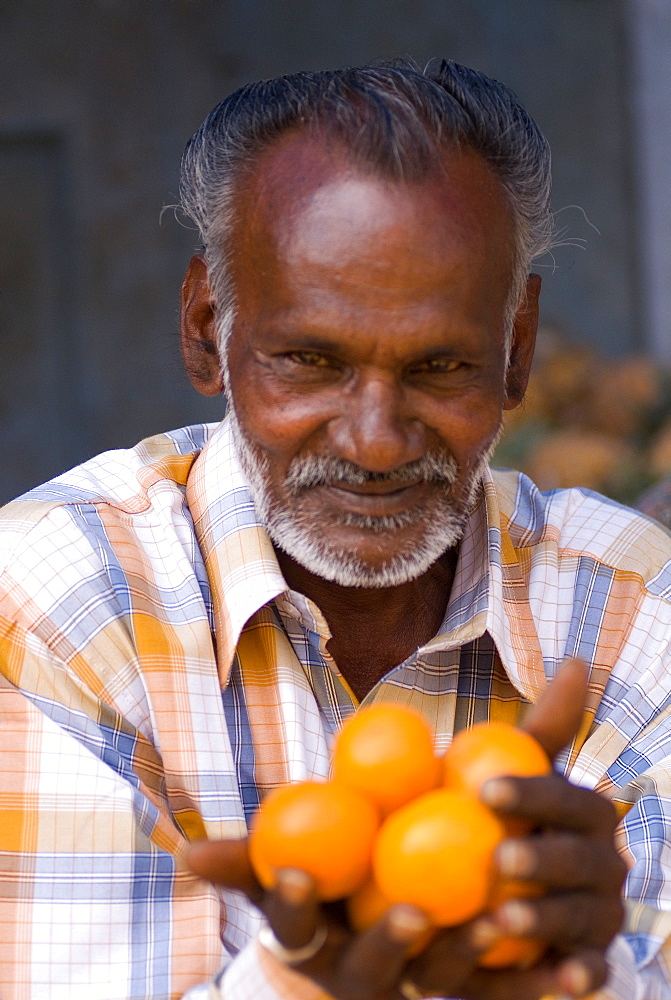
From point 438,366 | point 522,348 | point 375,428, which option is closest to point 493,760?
point 375,428

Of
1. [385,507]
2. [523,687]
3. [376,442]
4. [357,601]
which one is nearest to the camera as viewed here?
[376,442]

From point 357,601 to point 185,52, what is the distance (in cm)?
479

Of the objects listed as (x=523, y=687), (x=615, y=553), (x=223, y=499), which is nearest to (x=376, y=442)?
(x=223, y=499)

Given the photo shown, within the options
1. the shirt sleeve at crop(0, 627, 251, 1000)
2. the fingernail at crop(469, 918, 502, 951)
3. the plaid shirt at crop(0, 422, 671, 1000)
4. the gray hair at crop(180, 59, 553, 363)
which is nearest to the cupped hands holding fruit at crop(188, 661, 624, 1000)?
the fingernail at crop(469, 918, 502, 951)

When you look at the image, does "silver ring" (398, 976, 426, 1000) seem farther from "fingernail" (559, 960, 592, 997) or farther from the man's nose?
the man's nose

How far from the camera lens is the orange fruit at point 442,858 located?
110 centimetres

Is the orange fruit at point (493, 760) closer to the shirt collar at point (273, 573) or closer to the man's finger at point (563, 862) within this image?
the man's finger at point (563, 862)

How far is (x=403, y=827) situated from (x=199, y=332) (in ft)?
3.83

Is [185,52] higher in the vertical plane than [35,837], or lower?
higher

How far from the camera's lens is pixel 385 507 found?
1785mm

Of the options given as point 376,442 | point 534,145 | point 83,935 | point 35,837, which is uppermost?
point 534,145

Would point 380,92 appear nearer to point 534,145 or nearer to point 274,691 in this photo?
point 534,145

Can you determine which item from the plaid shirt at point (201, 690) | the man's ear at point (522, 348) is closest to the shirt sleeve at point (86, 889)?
the plaid shirt at point (201, 690)

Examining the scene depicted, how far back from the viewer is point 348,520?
5.90 feet
